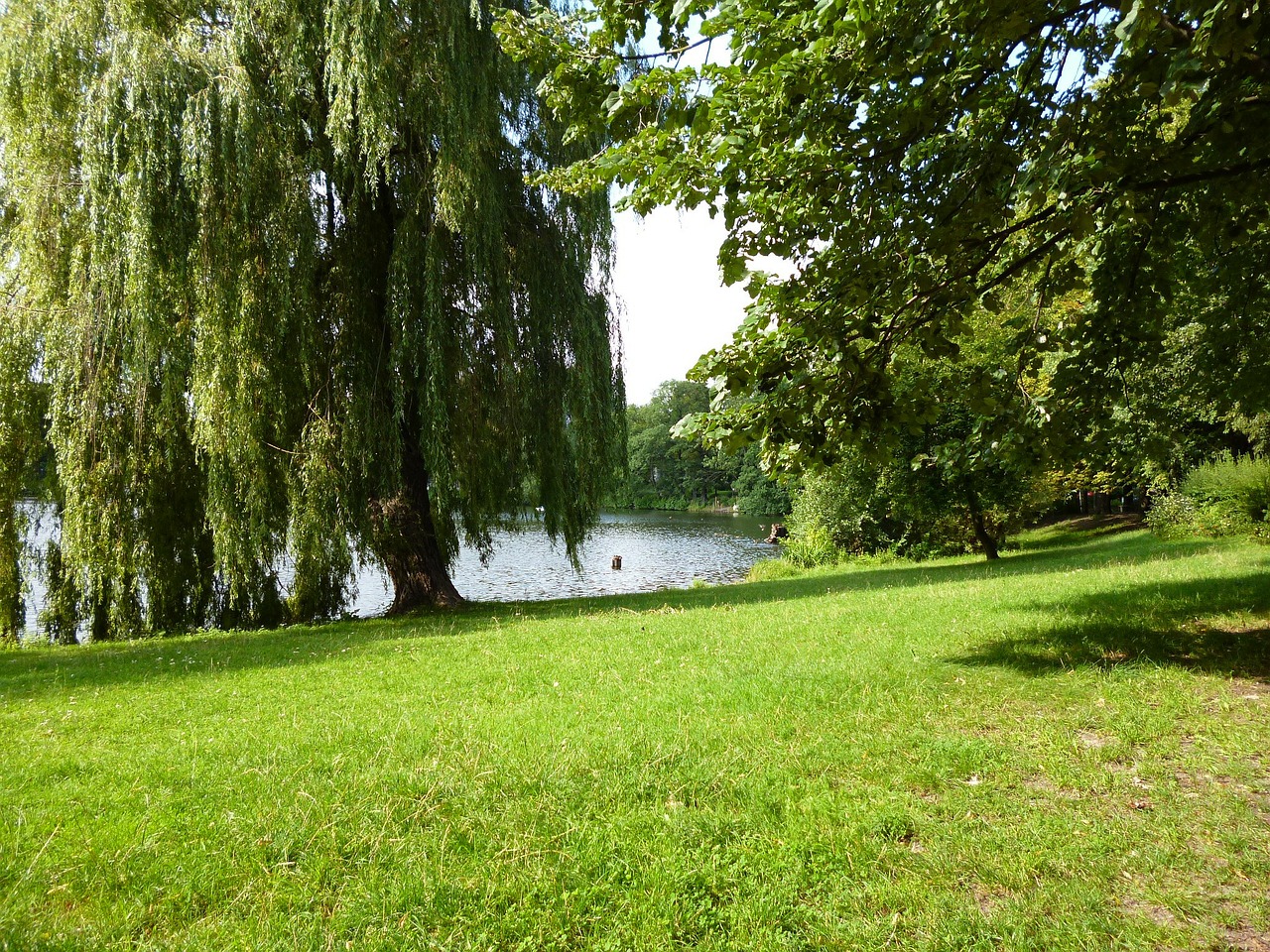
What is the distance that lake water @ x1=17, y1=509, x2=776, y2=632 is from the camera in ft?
51.9

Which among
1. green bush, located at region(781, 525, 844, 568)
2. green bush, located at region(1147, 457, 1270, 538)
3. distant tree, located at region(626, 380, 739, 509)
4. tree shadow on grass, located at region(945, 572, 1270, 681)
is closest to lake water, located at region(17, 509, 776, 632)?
green bush, located at region(781, 525, 844, 568)

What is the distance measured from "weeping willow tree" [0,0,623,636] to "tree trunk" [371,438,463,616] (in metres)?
0.08

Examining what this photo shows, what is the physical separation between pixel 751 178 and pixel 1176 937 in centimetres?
429

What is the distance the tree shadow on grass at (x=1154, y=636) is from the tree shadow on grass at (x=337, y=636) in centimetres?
22

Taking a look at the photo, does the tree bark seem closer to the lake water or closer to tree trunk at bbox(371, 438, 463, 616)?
tree trunk at bbox(371, 438, 463, 616)

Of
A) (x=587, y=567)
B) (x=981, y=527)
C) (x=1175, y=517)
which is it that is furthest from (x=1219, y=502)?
(x=587, y=567)

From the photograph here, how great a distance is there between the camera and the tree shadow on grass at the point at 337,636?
7.46 metres

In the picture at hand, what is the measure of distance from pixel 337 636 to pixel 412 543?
103 inches

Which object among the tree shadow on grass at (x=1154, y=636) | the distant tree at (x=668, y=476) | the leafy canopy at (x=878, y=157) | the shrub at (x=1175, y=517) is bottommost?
the tree shadow on grass at (x=1154, y=636)

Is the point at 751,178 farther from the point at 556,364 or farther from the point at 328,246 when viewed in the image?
the point at 328,246

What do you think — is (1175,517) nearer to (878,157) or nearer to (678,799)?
(878,157)

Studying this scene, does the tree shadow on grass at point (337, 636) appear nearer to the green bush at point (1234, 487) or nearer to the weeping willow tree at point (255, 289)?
the weeping willow tree at point (255, 289)

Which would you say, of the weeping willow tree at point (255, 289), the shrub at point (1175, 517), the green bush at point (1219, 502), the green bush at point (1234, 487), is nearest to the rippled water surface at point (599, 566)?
the weeping willow tree at point (255, 289)

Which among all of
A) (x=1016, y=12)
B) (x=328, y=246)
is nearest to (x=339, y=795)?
(x=1016, y=12)
